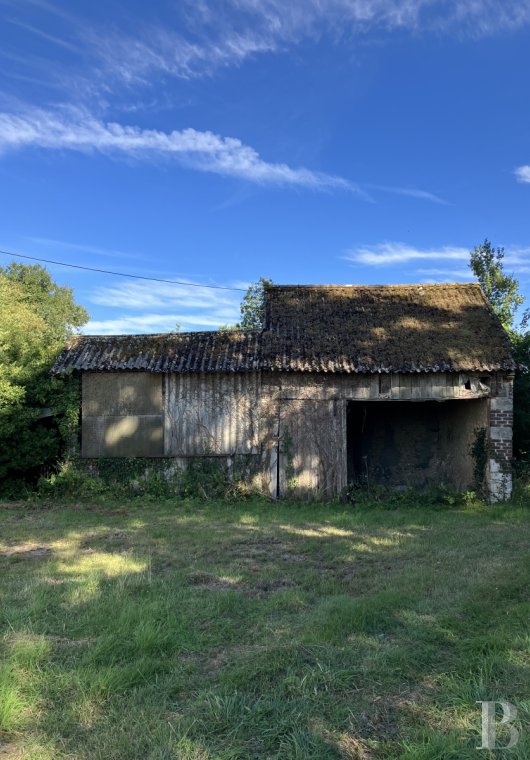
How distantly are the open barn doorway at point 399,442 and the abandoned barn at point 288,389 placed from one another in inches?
65.0

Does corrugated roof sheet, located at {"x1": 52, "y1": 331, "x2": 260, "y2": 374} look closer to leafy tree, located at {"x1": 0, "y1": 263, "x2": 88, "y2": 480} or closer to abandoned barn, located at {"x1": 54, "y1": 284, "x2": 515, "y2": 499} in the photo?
abandoned barn, located at {"x1": 54, "y1": 284, "x2": 515, "y2": 499}

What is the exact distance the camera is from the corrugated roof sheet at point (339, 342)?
40.0 ft

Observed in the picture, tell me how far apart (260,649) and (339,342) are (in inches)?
375

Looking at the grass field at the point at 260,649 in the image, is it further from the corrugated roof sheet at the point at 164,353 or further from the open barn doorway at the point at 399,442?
the open barn doorway at the point at 399,442

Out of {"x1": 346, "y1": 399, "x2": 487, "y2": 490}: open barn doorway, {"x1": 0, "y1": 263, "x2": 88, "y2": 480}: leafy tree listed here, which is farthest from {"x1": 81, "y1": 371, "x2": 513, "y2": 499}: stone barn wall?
{"x1": 346, "y1": 399, "x2": 487, "y2": 490}: open barn doorway

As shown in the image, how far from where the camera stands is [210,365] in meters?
12.5

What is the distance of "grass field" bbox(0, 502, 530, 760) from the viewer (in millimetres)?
3037

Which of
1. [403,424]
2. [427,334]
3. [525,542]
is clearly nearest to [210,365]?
[427,334]

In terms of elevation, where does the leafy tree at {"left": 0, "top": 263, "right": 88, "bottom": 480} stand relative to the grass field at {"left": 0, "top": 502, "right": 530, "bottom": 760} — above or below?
above

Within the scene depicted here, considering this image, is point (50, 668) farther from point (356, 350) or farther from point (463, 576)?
point (356, 350)

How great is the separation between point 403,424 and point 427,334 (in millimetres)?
3452

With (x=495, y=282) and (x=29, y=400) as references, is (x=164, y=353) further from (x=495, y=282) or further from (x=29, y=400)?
(x=495, y=282)

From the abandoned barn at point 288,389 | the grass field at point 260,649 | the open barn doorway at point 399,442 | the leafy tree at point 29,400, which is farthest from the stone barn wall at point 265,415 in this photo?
the grass field at point 260,649

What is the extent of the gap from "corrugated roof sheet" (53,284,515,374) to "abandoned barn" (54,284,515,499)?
0.13ft
